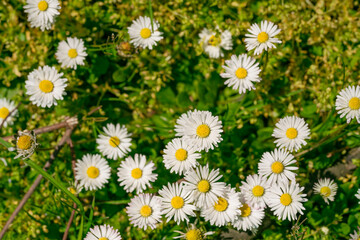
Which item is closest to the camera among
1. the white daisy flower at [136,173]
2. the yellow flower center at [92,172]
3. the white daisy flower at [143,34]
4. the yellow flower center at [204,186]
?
the yellow flower center at [204,186]

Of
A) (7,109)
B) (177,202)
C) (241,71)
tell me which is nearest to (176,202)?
(177,202)

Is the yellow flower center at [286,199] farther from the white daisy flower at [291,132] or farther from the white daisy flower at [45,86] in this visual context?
the white daisy flower at [45,86]

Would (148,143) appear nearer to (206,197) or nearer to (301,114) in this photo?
(206,197)

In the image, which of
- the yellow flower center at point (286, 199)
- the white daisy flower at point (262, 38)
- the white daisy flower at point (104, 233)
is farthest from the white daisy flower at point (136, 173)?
the white daisy flower at point (262, 38)

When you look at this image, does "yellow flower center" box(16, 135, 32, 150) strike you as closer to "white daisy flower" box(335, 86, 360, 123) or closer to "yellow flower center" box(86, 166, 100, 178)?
"yellow flower center" box(86, 166, 100, 178)

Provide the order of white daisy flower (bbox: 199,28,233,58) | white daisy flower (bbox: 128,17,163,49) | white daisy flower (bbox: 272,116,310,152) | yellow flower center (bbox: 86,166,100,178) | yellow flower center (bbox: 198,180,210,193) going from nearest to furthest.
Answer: yellow flower center (bbox: 198,180,210,193), white daisy flower (bbox: 272,116,310,152), yellow flower center (bbox: 86,166,100,178), white daisy flower (bbox: 128,17,163,49), white daisy flower (bbox: 199,28,233,58)

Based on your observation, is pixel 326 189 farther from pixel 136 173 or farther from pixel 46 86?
pixel 46 86

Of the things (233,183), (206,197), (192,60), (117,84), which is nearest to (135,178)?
(206,197)

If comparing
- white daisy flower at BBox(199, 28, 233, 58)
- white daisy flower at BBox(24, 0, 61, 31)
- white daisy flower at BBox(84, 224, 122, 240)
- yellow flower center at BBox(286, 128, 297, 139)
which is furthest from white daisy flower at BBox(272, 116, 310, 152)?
white daisy flower at BBox(24, 0, 61, 31)
